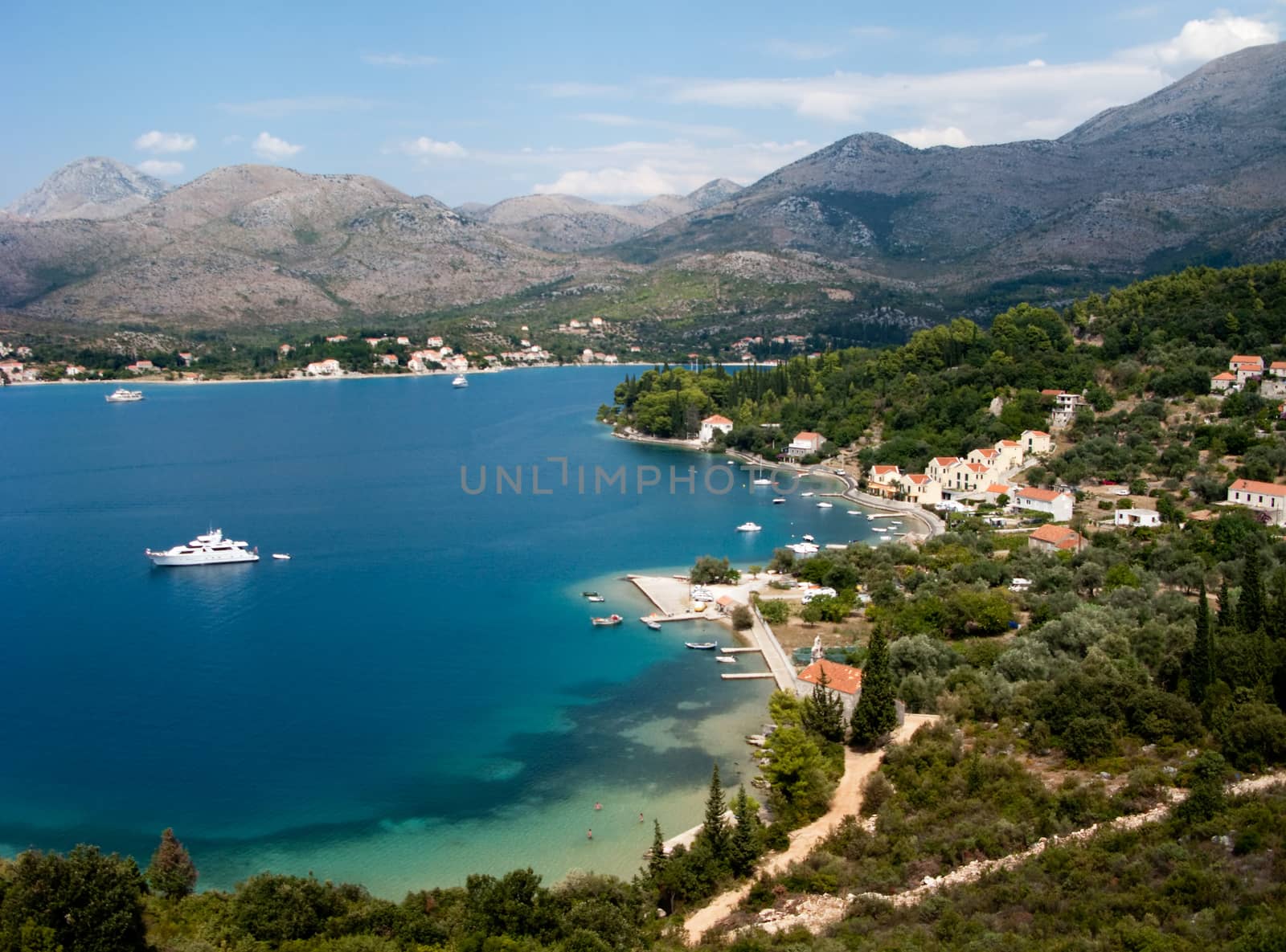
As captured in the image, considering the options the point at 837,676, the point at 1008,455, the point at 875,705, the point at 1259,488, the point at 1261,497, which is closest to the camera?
the point at 875,705

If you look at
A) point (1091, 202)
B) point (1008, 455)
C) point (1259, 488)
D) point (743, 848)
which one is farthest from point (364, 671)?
point (1091, 202)

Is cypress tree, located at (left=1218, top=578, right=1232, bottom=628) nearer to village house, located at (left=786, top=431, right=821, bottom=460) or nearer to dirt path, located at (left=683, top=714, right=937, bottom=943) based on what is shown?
dirt path, located at (left=683, top=714, right=937, bottom=943)

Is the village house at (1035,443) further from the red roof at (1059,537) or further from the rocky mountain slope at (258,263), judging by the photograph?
the rocky mountain slope at (258,263)

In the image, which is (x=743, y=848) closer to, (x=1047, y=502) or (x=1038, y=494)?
(x=1047, y=502)

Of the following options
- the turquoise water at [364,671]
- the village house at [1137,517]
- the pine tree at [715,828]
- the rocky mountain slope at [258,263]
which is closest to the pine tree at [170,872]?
the turquoise water at [364,671]

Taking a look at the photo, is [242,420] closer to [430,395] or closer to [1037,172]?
[430,395]

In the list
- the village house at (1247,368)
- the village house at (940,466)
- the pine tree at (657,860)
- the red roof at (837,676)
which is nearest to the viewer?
the pine tree at (657,860)
